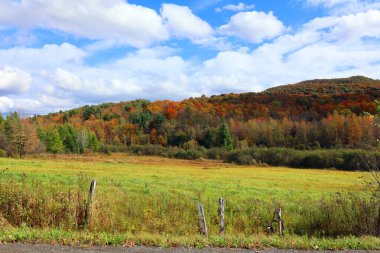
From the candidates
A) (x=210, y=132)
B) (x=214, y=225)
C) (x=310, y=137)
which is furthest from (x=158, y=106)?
(x=214, y=225)

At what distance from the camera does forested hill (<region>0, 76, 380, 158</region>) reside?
387ft

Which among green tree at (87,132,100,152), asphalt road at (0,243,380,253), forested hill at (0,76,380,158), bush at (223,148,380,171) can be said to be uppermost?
forested hill at (0,76,380,158)

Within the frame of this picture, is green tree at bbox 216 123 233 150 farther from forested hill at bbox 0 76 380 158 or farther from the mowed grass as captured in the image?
the mowed grass

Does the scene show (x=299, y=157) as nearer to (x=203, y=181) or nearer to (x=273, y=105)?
(x=203, y=181)

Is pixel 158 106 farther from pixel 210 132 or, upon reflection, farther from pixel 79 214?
pixel 79 214

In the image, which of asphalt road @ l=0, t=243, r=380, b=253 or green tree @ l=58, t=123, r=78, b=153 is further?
green tree @ l=58, t=123, r=78, b=153

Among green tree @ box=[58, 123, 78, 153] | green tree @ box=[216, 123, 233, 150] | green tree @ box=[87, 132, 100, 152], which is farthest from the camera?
green tree @ box=[87, 132, 100, 152]

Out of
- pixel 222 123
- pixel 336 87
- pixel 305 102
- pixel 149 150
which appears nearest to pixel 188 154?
pixel 222 123

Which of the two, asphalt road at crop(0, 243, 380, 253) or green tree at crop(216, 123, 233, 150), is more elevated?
green tree at crop(216, 123, 233, 150)

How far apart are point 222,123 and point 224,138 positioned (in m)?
7.22

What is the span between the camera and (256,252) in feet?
29.8

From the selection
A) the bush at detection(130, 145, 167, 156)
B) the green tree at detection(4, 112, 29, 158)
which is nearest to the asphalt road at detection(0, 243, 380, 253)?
the green tree at detection(4, 112, 29, 158)

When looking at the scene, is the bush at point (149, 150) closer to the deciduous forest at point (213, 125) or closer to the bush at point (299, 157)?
the deciduous forest at point (213, 125)

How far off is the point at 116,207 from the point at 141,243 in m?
4.17
